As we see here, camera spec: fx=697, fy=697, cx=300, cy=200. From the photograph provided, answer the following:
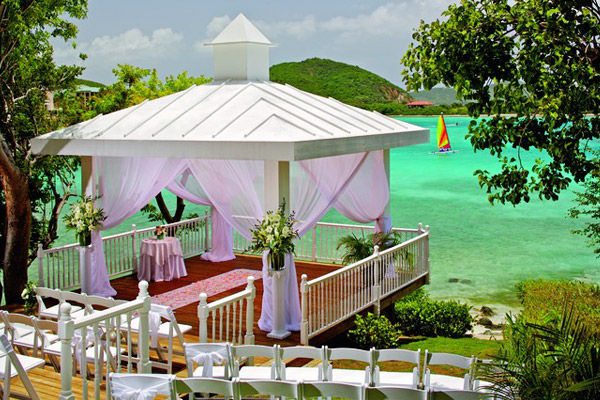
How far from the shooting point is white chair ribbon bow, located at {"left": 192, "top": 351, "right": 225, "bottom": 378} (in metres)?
6.63

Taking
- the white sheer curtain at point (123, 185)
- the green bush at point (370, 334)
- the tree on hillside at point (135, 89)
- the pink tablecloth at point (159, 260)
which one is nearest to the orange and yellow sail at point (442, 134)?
the tree on hillside at point (135, 89)

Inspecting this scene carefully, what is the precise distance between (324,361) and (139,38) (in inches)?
3279

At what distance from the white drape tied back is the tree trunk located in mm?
7386

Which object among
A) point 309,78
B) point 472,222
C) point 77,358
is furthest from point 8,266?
point 309,78

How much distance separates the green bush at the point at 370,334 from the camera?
11242 mm

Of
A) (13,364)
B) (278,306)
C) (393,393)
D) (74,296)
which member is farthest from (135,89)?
(393,393)

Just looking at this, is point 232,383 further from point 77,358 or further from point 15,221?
point 15,221

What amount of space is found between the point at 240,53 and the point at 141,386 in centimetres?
809

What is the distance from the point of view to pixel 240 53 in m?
12.5

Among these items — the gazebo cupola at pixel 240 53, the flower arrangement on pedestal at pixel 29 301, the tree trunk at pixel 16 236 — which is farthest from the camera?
the gazebo cupola at pixel 240 53

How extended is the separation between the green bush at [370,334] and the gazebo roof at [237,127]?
2817 millimetres

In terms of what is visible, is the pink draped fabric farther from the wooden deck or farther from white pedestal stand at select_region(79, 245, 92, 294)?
white pedestal stand at select_region(79, 245, 92, 294)

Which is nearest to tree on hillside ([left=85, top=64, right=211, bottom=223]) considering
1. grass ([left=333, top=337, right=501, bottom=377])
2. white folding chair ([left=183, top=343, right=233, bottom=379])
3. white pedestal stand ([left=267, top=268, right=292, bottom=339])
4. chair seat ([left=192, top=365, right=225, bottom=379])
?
grass ([left=333, top=337, right=501, bottom=377])

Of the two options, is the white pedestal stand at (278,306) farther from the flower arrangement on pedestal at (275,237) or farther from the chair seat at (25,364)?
the chair seat at (25,364)
